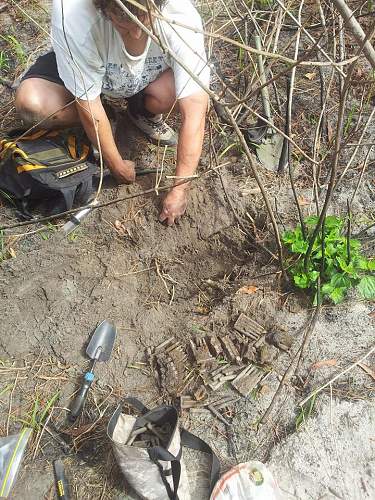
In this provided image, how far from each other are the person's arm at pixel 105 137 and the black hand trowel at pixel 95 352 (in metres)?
0.79

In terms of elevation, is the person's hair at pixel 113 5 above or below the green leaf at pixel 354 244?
above

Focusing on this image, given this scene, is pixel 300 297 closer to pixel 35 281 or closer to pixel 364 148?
pixel 364 148

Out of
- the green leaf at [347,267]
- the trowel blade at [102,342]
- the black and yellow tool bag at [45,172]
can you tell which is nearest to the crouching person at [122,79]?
the black and yellow tool bag at [45,172]

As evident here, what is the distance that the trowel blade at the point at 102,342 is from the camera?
2039 millimetres

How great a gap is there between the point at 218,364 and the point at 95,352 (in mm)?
527

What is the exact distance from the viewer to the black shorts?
2473mm

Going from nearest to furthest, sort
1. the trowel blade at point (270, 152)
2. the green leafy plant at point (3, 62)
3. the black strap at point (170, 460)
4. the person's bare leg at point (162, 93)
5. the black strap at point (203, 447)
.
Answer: the black strap at point (170, 460) → the black strap at point (203, 447) → the person's bare leg at point (162, 93) → the trowel blade at point (270, 152) → the green leafy plant at point (3, 62)

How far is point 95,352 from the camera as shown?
2.04 meters

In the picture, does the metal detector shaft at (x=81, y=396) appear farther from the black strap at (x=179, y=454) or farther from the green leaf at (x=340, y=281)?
the green leaf at (x=340, y=281)

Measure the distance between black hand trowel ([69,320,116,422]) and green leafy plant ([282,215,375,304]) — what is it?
0.85 meters

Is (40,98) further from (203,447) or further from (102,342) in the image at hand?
(203,447)

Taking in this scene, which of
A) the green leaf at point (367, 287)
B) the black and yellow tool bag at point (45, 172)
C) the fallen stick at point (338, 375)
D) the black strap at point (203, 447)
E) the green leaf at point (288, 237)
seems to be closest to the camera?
the black strap at point (203, 447)

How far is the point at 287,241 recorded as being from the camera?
6.88 ft

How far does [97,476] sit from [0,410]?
506mm
